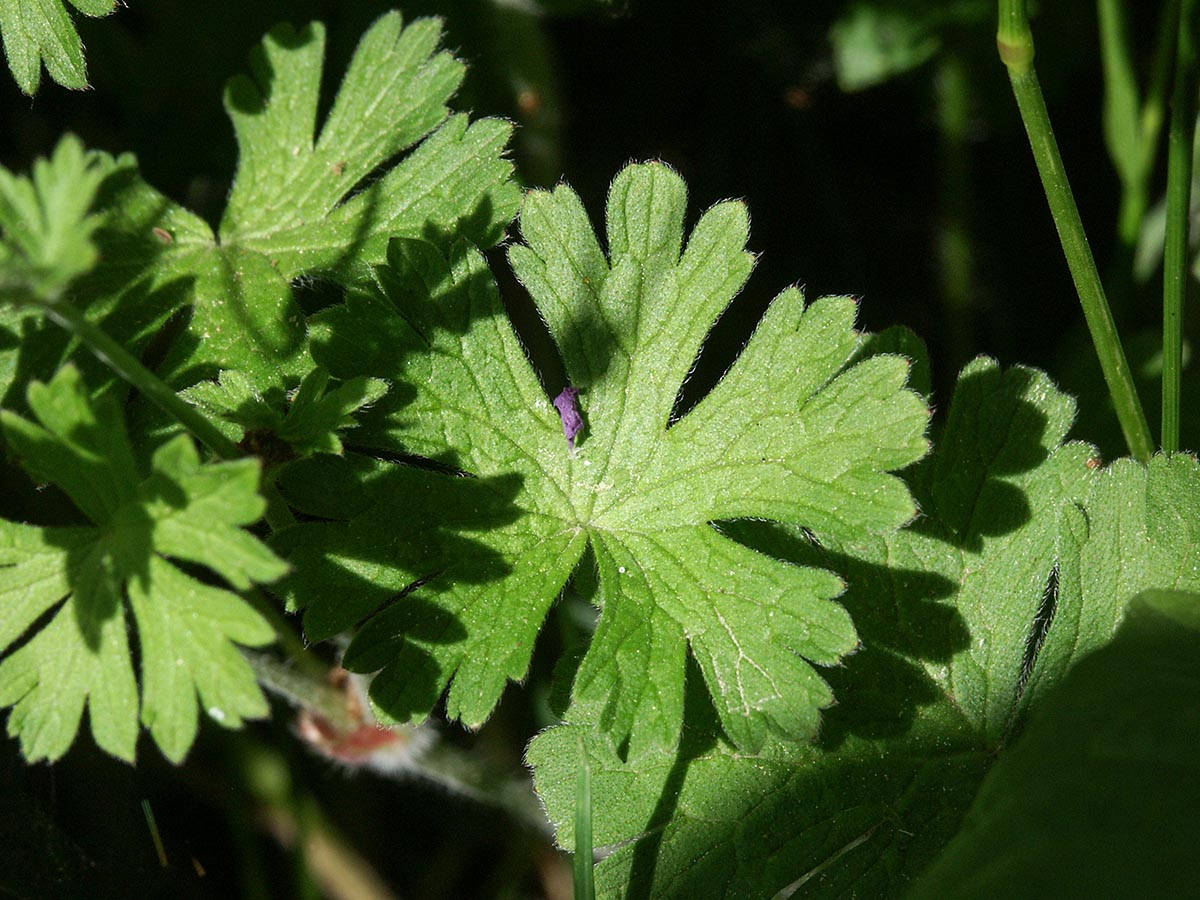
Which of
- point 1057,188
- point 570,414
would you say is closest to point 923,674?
point 570,414

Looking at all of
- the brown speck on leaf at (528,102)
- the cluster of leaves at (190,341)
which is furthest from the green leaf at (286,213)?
the brown speck on leaf at (528,102)

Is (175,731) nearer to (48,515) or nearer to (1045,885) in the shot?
(1045,885)

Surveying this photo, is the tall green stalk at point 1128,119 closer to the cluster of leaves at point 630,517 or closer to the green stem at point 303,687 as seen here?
the cluster of leaves at point 630,517

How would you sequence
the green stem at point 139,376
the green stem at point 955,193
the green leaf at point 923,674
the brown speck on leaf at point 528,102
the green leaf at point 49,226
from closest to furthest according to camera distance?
the green leaf at point 49,226 → the green stem at point 139,376 → the green leaf at point 923,674 → the brown speck on leaf at point 528,102 → the green stem at point 955,193

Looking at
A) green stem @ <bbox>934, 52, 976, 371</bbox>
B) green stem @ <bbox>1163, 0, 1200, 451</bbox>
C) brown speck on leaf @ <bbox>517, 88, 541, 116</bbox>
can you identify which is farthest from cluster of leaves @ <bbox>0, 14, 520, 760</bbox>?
green stem @ <bbox>934, 52, 976, 371</bbox>

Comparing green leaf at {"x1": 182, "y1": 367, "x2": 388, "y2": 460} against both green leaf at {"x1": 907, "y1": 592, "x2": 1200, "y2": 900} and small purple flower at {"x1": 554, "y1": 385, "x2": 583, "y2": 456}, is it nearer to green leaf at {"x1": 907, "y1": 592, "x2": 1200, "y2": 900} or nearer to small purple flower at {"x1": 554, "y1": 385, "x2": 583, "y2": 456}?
small purple flower at {"x1": 554, "y1": 385, "x2": 583, "y2": 456}

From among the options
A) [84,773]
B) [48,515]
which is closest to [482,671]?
[84,773]

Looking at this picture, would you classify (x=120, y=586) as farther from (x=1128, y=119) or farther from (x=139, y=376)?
(x=1128, y=119)
